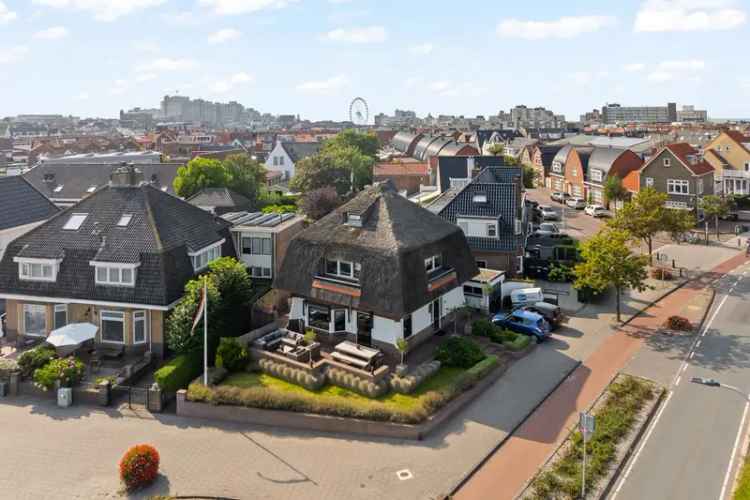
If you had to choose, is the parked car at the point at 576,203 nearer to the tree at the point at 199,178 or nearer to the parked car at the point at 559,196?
the parked car at the point at 559,196

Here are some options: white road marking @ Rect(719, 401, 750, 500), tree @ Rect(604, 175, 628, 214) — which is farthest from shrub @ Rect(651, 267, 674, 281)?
tree @ Rect(604, 175, 628, 214)

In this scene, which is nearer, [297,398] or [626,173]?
[297,398]

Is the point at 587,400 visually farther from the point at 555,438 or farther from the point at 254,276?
the point at 254,276

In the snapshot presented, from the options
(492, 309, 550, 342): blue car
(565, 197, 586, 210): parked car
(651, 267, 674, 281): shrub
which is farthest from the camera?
(565, 197, 586, 210): parked car

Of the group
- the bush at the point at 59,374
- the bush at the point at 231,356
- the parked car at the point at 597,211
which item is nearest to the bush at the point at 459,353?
the bush at the point at 231,356

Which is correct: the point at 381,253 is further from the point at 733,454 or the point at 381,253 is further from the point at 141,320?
the point at 733,454

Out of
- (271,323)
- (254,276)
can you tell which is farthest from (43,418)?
(254,276)

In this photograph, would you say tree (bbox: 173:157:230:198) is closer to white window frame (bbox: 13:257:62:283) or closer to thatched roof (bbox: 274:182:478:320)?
white window frame (bbox: 13:257:62:283)
